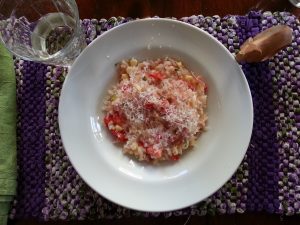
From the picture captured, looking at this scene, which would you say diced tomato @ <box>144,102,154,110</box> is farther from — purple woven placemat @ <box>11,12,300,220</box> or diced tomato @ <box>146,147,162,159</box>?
purple woven placemat @ <box>11,12,300,220</box>

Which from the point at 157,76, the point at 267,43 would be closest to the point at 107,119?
the point at 157,76

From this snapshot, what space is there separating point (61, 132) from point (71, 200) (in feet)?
0.52

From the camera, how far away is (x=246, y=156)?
3.14ft

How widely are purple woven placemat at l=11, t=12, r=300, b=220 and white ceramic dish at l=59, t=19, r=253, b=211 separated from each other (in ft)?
0.26

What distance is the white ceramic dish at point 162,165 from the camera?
883 mm

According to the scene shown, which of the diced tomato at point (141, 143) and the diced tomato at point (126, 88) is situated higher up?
the diced tomato at point (126, 88)

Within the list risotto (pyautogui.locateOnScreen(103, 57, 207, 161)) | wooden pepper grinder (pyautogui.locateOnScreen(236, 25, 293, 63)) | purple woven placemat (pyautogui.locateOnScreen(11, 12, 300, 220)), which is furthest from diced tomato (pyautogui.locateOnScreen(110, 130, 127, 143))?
wooden pepper grinder (pyautogui.locateOnScreen(236, 25, 293, 63))

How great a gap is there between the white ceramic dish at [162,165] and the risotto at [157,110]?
2 centimetres

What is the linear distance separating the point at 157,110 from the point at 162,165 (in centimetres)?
11

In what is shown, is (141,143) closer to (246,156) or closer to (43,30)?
(246,156)

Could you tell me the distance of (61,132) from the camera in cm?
89

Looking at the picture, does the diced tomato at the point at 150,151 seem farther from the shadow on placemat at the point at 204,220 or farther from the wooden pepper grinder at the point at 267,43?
the wooden pepper grinder at the point at 267,43

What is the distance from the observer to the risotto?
91 cm

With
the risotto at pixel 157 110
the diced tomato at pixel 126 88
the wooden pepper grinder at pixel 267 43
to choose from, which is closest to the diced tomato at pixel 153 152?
the risotto at pixel 157 110
